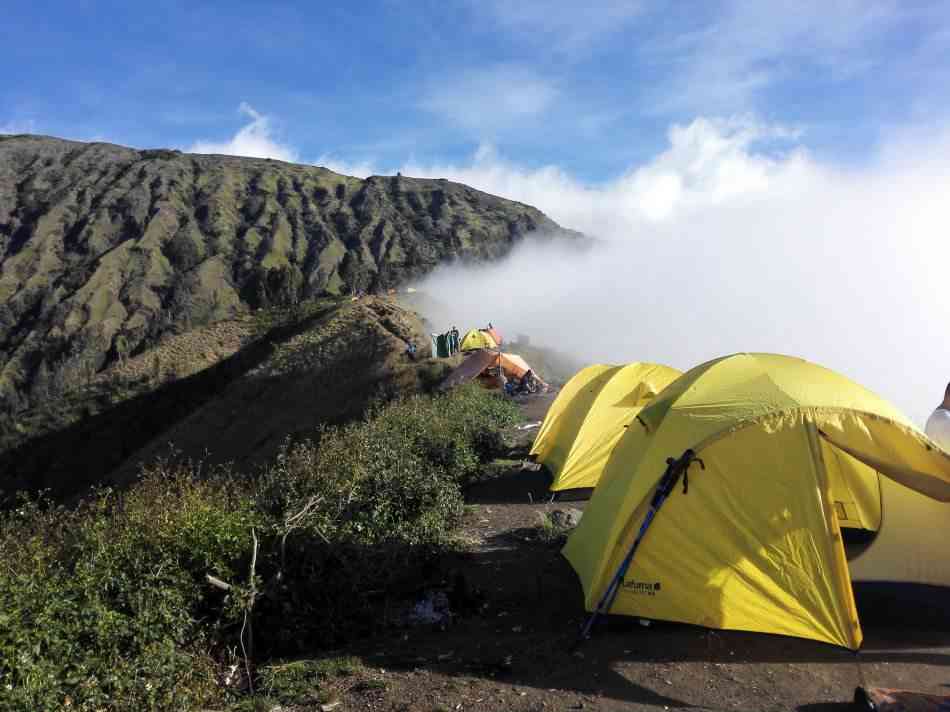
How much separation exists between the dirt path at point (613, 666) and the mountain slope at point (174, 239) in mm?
59088

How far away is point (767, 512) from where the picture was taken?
18.5ft

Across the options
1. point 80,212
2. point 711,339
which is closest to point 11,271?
point 80,212

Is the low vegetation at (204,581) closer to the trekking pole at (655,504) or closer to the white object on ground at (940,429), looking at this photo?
the trekking pole at (655,504)

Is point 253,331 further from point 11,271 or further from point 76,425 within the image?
point 11,271

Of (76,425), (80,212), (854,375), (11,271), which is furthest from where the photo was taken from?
(80,212)

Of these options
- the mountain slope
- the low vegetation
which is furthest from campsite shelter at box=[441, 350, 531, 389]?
the mountain slope

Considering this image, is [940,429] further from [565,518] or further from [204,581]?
[204,581]

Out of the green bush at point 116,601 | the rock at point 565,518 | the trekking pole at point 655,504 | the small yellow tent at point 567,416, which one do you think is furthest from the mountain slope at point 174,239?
the trekking pole at point 655,504

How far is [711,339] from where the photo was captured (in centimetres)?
4306

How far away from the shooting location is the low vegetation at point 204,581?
14.7 feet

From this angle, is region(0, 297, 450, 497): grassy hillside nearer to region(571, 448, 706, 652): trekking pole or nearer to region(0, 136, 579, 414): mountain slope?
region(571, 448, 706, 652): trekking pole

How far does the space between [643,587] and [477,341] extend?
85.1ft

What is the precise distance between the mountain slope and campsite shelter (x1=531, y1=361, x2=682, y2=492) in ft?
176

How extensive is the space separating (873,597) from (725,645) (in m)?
1.78
